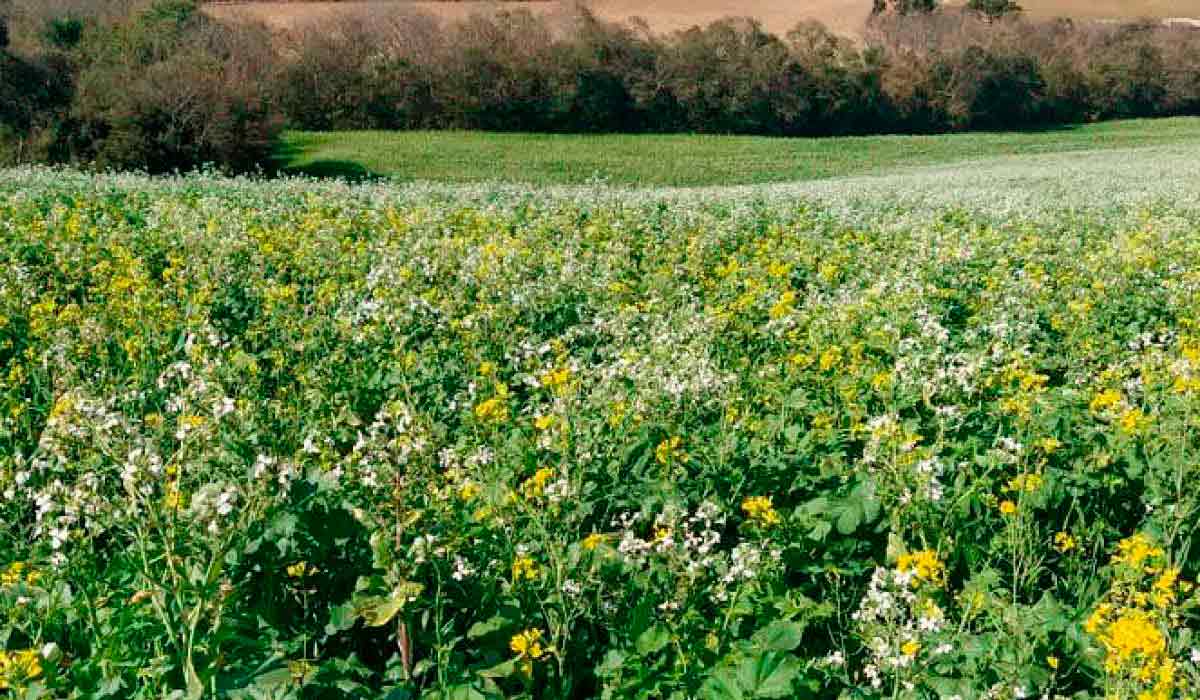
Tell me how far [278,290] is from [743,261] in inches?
214

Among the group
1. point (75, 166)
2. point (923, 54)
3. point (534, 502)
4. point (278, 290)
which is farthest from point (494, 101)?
point (534, 502)

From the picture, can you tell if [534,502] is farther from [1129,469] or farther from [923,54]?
[923,54]

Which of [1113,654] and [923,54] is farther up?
[923,54]

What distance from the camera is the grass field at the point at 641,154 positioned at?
37.3m

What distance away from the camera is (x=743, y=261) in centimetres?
1072

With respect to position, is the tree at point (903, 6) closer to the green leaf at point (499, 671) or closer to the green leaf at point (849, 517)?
the green leaf at point (849, 517)

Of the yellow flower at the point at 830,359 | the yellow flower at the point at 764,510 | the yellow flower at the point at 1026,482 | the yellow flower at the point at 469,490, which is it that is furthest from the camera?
the yellow flower at the point at 830,359

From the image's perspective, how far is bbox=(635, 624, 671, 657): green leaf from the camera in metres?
3.05

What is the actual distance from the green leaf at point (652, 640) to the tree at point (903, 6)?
87859mm

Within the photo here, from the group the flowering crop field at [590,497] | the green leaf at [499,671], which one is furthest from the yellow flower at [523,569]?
the green leaf at [499,671]

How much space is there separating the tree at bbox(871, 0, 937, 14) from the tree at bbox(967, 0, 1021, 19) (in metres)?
5.82

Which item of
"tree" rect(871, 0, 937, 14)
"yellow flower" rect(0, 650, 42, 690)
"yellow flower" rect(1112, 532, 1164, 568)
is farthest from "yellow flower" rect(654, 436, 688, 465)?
"tree" rect(871, 0, 937, 14)

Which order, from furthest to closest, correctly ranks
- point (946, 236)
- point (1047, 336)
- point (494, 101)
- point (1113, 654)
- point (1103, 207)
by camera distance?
point (494, 101) → point (1103, 207) → point (946, 236) → point (1047, 336) → point (1113, 654)

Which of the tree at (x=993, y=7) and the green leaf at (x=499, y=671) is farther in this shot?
the tree at (x=993, y=7)
